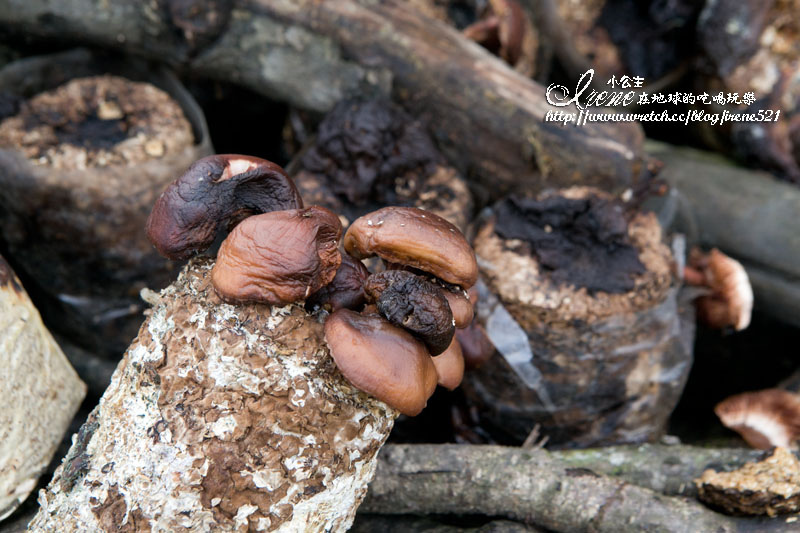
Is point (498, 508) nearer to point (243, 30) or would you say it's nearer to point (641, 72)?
point (243, 30)

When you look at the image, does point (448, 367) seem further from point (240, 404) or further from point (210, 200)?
point (210, 200)

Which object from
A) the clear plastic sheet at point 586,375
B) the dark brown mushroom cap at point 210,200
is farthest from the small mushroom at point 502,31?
the dark brown mushroom cap at point 210,200

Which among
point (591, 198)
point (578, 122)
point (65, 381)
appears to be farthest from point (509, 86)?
point (65, 381)

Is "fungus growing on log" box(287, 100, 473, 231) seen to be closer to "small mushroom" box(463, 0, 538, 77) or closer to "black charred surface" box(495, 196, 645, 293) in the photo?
"black charred surface" box(495, 196, 645, 293)

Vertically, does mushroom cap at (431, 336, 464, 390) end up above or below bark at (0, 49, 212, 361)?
above

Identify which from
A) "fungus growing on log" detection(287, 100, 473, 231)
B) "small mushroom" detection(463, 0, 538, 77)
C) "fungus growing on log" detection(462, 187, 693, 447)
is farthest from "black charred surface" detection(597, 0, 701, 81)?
"fungus growing on log" detection(287, 100, 473, 231)

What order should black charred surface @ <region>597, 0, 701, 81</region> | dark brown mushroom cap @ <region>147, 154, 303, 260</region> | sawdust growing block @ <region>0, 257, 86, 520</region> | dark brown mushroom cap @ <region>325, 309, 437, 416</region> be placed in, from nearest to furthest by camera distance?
1. dark brown mushroom cap @ <region>325, 309, 437, 416</region>
2. dark brown mushroom cap @ <region>147, 154, 303, 260</region>
3. sawdust growing block @ <region>0, 257, 86, 520</region>
4. black charred surface @ <region>597, 0, 701, 81</region>
